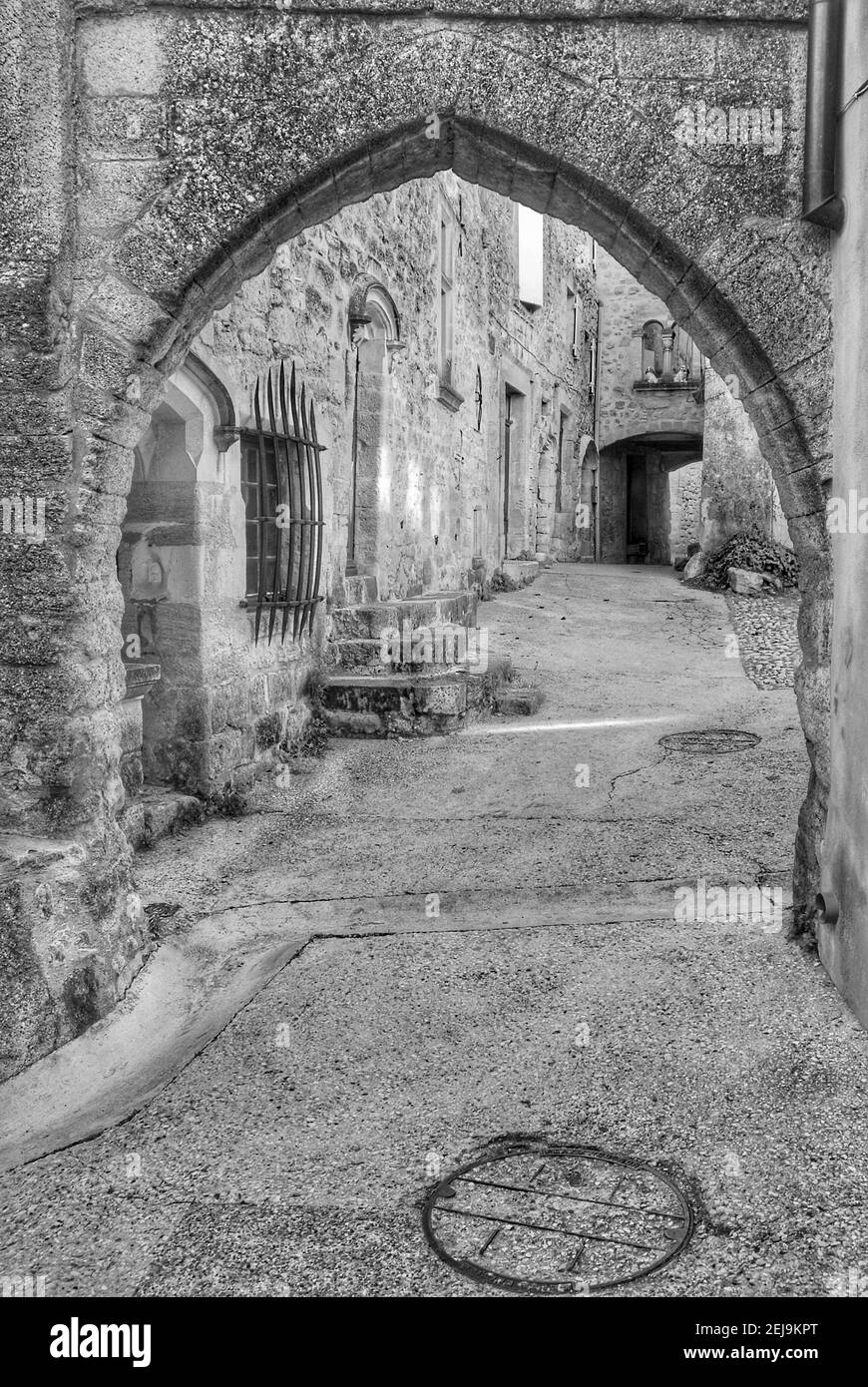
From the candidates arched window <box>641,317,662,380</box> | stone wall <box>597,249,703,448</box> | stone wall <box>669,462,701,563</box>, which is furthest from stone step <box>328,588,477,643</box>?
A: stone wall <box>669,462,701,563</box>

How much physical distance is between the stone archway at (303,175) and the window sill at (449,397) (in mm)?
7521

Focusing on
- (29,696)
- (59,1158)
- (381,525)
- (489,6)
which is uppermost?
(489,6)

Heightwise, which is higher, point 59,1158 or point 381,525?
point 381,525

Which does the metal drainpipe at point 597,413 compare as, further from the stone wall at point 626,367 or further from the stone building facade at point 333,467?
the stone building facade at point 333,467

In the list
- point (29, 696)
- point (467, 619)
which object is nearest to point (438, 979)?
point (29, 696)

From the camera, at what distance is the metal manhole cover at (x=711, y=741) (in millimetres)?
6688

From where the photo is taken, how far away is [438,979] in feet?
11.4

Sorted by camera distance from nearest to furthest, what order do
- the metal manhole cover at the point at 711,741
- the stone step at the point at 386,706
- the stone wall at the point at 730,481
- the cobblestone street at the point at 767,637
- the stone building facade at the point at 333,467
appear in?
the stone building facade at the point at 333,467
the metal manhole cover at the point at 711,741
the stone step at the point at 386,706
the cobblestone street at the point at 767,637
the stone wall at the point at 730,481

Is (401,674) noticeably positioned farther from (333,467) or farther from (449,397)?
(449,397)

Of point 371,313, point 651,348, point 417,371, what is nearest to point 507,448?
point 417,371

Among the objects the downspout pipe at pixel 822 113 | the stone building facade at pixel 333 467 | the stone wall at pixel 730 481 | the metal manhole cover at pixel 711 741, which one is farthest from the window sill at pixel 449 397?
the downspout pipe at pixel 822 113

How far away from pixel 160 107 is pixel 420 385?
683 centimetres

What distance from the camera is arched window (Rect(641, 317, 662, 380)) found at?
21.7 m

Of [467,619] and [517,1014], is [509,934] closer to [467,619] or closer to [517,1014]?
[517,1014]
